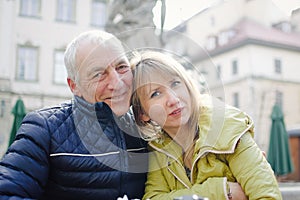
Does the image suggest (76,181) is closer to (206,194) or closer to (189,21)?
(206,194)

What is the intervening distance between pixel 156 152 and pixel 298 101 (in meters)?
20.2

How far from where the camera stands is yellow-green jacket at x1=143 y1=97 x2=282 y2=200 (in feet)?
3.96

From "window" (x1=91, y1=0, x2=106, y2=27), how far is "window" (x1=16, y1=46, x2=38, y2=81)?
2.62 metres

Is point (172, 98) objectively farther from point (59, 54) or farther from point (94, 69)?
point (59, 54)

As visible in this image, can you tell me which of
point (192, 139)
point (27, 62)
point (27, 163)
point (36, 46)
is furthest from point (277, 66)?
point (27, 163)

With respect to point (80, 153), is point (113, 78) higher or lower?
higher

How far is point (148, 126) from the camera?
137 centimetres

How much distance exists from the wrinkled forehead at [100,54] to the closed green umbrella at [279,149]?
4556 millimetres

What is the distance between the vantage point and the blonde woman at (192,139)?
122cm

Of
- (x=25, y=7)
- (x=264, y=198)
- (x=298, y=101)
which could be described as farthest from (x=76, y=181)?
(x=298, y=101)

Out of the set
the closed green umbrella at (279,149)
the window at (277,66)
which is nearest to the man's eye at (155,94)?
the closed green umbrella at (279,149)

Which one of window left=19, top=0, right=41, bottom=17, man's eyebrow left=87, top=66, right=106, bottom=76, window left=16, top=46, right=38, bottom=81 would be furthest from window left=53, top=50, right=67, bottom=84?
man's eyebrow left=87, top=66, right=106, bottom=76

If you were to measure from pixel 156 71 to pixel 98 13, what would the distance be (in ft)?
56.2

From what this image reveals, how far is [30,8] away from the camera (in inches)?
667
